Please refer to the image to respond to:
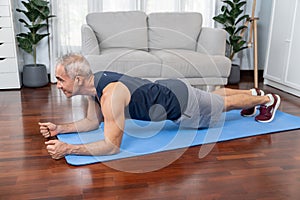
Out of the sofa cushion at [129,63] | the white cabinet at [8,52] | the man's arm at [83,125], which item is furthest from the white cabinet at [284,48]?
the white cabinet at [8,52]

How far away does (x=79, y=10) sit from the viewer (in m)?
3.91

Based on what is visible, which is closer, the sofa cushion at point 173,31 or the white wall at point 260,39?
the sofa cushion at point 173,31

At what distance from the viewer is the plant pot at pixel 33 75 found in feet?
11.8

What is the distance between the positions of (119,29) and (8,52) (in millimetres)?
1230

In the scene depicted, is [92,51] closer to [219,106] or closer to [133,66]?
[133,66]

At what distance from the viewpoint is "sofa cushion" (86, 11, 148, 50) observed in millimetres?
3502

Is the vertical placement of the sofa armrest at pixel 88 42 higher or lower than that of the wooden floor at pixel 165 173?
higher

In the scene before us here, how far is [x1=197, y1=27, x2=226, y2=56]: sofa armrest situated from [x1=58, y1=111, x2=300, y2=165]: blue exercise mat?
3.56ft

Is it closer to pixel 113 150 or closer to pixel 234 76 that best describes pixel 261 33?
pixel 234 76

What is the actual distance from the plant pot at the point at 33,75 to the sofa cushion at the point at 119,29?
0.78 metres

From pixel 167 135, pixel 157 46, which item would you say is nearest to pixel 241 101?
pixel 167 135

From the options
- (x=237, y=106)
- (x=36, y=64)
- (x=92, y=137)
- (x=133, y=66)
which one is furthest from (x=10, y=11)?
(x=237, y=106)

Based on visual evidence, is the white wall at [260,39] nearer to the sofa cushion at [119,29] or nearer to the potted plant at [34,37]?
the potted plant at [34,37]

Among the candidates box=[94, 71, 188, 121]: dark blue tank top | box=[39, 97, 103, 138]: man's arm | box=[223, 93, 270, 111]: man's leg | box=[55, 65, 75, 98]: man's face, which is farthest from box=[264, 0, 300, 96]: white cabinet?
box=[55, 65, 75, 98]: man's face
